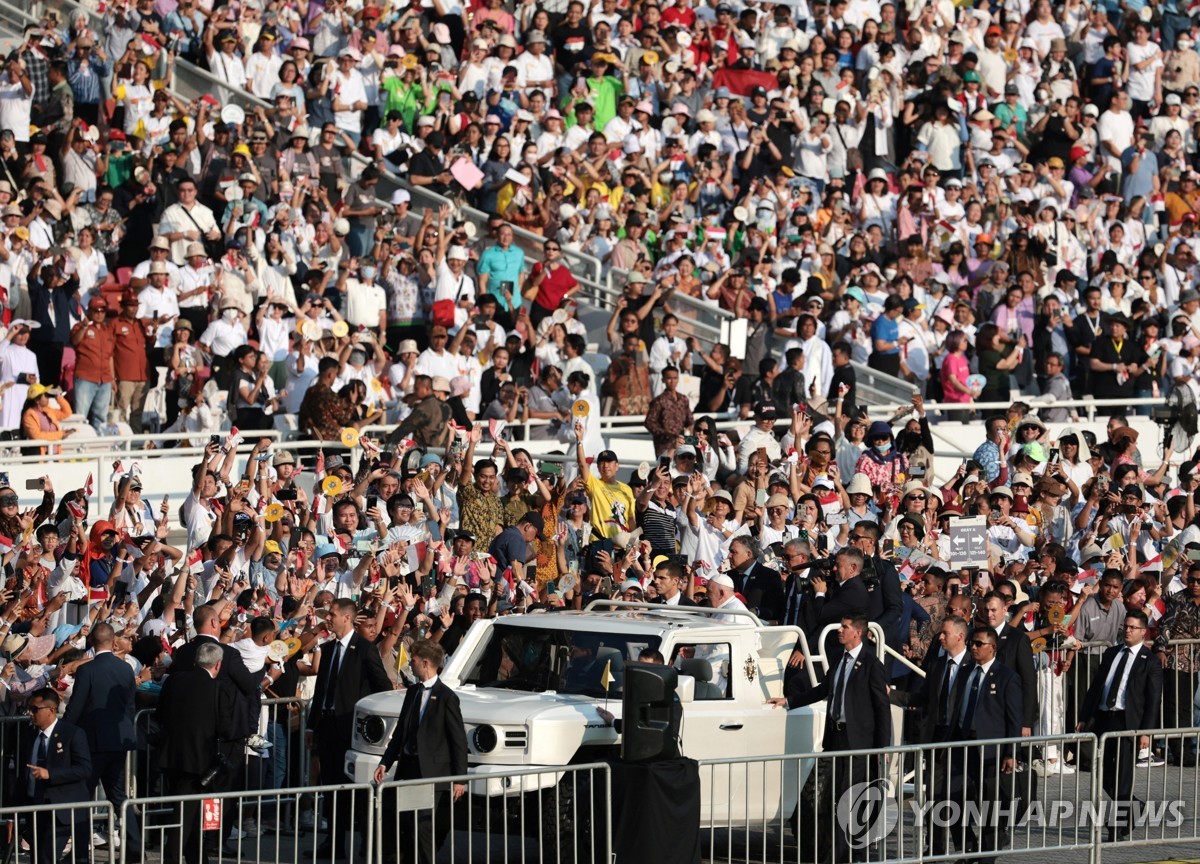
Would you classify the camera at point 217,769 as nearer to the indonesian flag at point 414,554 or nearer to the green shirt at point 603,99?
the indonesian flag at point 414,554

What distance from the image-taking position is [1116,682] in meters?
14.9

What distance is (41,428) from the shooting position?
67.8 feet

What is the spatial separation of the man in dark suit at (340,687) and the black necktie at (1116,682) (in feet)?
15.0

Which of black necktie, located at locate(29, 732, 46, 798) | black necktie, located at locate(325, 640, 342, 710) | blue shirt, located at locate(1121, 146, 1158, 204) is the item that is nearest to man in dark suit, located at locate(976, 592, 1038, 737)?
black necktie, located at locate(325, 640, 342, 710)

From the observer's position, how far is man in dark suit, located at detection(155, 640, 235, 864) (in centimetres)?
1371

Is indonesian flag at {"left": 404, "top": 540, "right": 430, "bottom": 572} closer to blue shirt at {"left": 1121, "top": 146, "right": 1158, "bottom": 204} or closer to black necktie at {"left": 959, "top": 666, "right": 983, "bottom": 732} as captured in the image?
black necktie at {"left": 959, "top": 666, "right": 983, "bottom": 732}

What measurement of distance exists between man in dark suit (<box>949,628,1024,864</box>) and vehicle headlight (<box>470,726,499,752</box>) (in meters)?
2.60

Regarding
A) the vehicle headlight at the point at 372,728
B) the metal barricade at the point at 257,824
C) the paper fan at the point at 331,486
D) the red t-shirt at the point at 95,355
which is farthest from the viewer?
the red t-shirt at the point at 95,355

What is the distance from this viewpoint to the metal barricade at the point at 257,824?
37.8ft

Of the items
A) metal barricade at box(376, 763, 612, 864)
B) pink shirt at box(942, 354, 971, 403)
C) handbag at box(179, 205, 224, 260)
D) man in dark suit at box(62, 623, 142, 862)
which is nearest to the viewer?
metal barricade at box(376, 763, 612, 864)

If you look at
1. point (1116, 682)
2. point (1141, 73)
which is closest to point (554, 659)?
point (1116, 682)

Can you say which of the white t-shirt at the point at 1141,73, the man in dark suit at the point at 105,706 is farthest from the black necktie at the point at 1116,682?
the white t-shirt at the point at 1141,73

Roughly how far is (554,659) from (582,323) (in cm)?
1085
